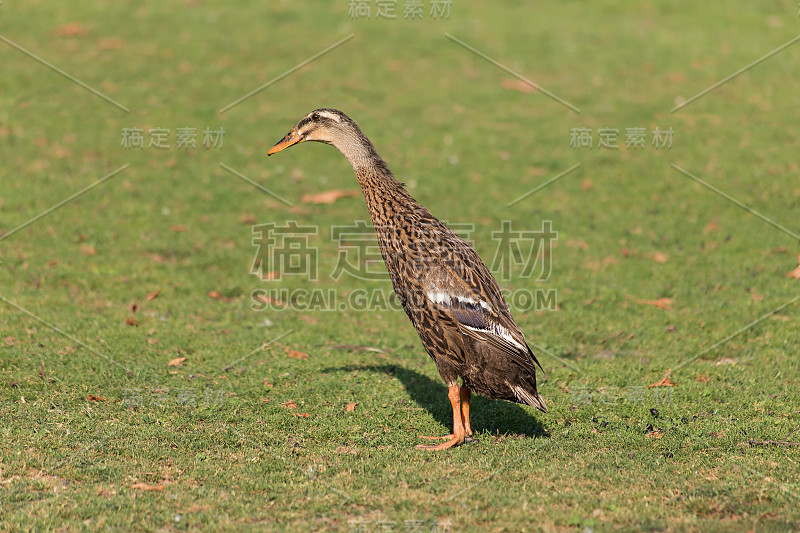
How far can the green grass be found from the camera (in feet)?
21.8

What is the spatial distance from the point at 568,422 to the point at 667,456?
1113 mm

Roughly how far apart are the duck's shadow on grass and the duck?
1.81 ft

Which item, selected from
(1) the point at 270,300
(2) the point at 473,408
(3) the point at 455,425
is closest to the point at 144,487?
(3) the point at 455,425

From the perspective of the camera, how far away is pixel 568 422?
26.8 ft

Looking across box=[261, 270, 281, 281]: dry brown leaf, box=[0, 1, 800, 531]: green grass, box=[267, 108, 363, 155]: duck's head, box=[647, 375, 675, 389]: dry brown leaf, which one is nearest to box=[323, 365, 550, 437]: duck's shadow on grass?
box=[0, 1, 800, 531]: green grass

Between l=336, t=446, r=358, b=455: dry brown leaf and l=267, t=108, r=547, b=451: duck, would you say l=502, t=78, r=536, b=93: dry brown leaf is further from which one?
l=336, t=446, r=358, b=455: dry brown leaf

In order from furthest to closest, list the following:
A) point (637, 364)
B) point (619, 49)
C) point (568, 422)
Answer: point (619, 49) < point (637, 364) < point (568, 422)

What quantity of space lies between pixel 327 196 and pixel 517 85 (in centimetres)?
670

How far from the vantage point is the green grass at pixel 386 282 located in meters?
6.64

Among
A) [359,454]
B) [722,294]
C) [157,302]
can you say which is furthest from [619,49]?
[359,454]

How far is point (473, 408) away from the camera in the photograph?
8.76 metres

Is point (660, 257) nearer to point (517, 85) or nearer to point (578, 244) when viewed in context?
point (578, 244)

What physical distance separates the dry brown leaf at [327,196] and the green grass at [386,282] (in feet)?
0.70

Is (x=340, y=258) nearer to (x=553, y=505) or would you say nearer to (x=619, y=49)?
(x=553, y=505)
